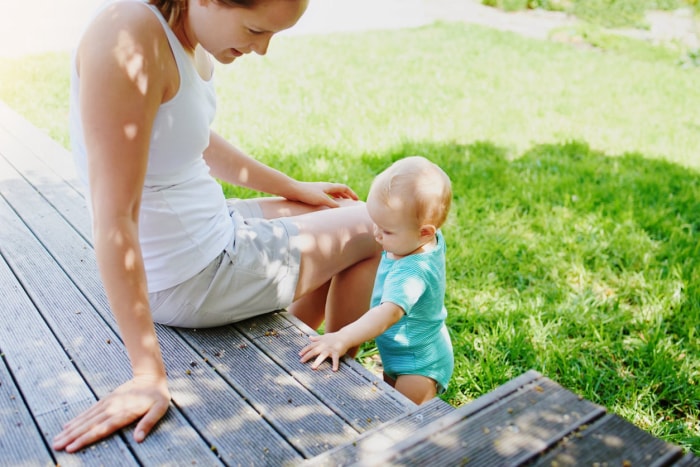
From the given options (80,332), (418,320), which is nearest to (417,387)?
(418,320)

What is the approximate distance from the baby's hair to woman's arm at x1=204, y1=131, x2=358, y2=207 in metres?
0.61

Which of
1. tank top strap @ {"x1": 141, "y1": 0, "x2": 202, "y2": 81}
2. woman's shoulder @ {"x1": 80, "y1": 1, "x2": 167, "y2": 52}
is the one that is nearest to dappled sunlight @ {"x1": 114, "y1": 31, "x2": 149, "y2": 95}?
woman's shoulder @ {"x1": 80, "y1": 1, "x2": 167, "y2": 52}

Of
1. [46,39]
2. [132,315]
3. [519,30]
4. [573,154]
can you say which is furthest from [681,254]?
[519,30]

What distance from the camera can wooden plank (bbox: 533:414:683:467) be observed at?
4.59ft

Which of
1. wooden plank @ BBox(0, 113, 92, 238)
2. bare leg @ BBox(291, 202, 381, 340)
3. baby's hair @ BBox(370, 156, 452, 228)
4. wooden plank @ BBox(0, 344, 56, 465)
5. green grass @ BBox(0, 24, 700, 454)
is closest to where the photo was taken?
wooden plank @ BBox(0, 344, 56, 465)

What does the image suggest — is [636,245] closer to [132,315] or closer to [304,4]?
[304,4]

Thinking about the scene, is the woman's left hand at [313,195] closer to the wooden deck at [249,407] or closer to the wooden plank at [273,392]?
the wooden deck at [249,407]

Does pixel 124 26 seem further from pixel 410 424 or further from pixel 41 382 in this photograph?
pixel 410 424

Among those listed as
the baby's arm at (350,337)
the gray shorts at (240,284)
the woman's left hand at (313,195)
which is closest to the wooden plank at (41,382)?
the gray shorts at (240,284)

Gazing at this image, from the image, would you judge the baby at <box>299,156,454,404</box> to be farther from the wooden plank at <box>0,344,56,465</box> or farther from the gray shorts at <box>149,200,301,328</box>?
the wooden plank at <box>0,344,56,465</box>

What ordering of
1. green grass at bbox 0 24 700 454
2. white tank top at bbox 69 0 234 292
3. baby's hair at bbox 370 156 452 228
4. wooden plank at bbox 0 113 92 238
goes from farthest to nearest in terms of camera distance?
wooden plank at bbox 0 113 92 238, green grass at bbox 0 24 700 454, baby's hair at bbox 370 156 452 228, white tank top at bbox 69 0 234 292

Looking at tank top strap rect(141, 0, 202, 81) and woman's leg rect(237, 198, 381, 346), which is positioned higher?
tank top strap rect(141, 0, 202, 81)

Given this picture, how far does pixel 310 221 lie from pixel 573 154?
407 cm

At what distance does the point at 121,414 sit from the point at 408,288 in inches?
39.5
